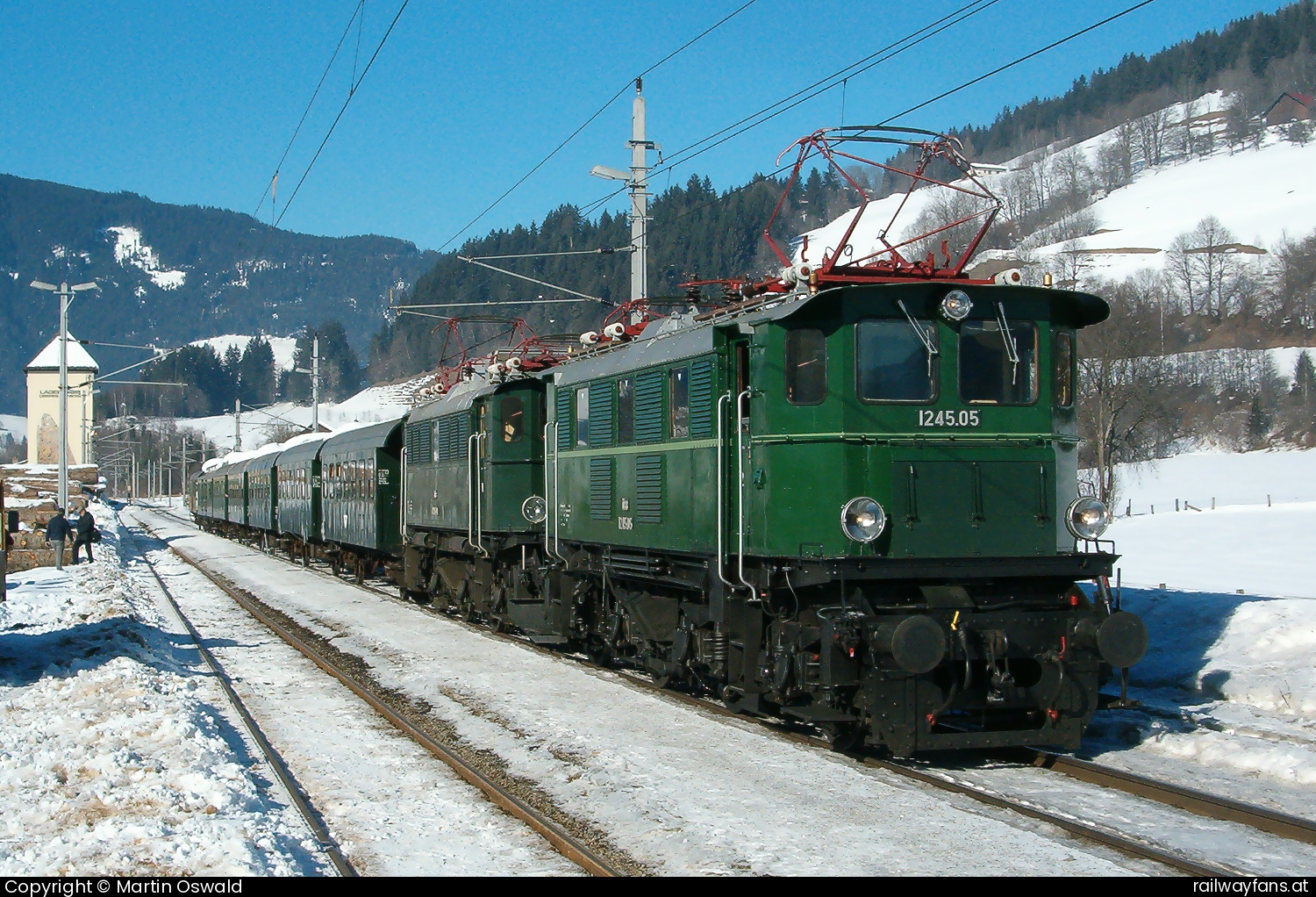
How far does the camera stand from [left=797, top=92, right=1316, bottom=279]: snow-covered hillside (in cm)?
11894

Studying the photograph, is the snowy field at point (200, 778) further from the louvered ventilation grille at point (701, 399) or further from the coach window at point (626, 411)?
the coach window at point (626, 411)

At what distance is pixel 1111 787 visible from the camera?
851 cm

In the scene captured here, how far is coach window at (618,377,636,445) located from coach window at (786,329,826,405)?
3.15 meters

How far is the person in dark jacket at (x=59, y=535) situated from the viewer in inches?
1143

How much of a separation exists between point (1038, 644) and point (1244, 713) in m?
3.35

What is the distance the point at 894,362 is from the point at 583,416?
546cm

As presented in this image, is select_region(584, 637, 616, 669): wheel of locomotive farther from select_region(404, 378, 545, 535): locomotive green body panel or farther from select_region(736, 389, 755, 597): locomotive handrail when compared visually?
select_region(736, 389, 755, 597): locomotive handrail

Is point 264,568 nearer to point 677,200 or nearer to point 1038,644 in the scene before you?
point 1038,644

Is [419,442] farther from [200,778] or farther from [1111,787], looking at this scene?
[1111,787]

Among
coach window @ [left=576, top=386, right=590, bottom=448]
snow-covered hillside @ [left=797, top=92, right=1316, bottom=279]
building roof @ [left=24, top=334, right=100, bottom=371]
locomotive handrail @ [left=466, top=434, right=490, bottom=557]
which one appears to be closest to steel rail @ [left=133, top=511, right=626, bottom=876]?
locomotive handrail @ [left=466, top=434, right=490, bottom=557]

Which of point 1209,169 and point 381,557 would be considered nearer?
point 381,557

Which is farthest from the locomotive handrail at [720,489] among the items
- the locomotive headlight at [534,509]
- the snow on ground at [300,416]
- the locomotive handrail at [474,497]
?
the snow on ground at [300,416]
